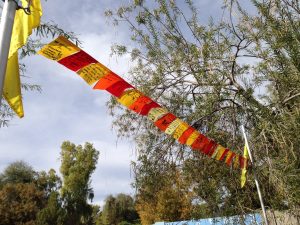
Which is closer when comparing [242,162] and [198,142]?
[198,142]

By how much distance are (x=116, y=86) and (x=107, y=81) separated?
6.5 inches

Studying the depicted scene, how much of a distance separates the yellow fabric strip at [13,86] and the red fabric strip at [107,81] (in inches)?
59.3

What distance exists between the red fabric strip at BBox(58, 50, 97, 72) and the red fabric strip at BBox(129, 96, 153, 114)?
3.65 feet

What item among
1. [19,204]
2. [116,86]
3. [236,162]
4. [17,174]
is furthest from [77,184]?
[116,86]

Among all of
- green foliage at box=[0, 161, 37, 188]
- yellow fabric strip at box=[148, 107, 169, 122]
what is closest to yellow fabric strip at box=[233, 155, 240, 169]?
yellow fabric strip at box=[148, 107, 169, 122]

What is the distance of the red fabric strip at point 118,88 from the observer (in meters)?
4.64

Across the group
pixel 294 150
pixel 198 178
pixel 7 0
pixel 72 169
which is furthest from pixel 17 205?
pixel 7 0

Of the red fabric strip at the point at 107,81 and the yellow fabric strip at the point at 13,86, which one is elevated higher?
the red fabric strip at the point at 107,81

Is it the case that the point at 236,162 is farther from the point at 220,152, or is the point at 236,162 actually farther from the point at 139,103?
the point at 139,103

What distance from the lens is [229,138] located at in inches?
325

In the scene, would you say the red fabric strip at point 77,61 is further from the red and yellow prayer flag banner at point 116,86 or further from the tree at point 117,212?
the tree at point 117,212

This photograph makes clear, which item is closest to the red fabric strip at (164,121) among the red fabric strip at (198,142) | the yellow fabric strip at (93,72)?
the red fabric strip at (198,142)

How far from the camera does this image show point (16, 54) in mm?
3021

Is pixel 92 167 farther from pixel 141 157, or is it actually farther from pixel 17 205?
pixel 141 157
